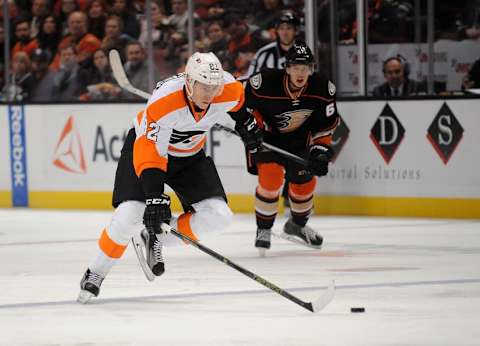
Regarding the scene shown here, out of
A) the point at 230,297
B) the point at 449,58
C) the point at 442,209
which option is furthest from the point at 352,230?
the point at 230,297

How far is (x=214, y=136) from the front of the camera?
1007cm

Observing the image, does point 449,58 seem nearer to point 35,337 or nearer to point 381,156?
point 381,156

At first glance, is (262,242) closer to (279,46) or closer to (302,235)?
(302,235)

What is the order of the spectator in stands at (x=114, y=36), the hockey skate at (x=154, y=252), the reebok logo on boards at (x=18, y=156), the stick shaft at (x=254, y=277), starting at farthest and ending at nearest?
the spectator in stands at (x=114, y=36) → the reebok logo on boards at (x=18, y=156) → the hockey skate at (x=154, y=252) → the stick shaft at (x=254, y=277)

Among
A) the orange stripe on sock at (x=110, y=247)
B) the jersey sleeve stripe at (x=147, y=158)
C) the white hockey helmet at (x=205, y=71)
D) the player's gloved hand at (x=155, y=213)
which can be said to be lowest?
the orange stripe on sock at (x=110, y=247)

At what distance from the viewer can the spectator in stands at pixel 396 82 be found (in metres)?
9.48

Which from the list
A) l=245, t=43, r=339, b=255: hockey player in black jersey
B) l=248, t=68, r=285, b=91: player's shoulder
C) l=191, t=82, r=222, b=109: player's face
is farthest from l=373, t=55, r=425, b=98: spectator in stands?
l=191, t=82, r=222, b=109: player's face

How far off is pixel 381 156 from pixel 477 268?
109 inches

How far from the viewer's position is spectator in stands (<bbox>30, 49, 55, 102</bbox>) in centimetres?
1121

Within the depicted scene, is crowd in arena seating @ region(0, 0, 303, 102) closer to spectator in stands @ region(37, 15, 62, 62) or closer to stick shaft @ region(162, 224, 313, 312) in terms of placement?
spectator in stands @ region(37, 15, 62, 62)

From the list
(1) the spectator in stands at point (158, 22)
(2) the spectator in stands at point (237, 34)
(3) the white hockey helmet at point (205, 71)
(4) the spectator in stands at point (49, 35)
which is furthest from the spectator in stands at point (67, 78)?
(3) the white hockey helmet at point (205, 71)

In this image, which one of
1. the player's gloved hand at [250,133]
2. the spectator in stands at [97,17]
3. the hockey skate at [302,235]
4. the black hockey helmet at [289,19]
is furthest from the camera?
the spectator in stands at [97,17]

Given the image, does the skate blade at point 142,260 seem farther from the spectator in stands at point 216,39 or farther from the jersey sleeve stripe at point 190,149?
the spectator in stands at point 216,39

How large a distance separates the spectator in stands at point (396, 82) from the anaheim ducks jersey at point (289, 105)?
1.93m
